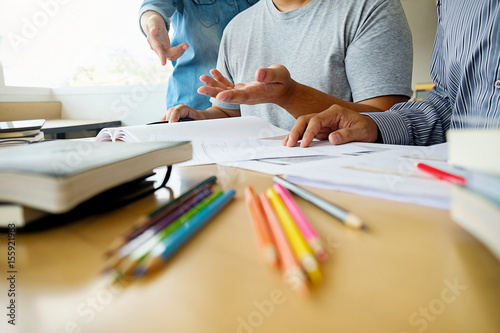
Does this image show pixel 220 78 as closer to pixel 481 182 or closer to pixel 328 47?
pixel 328 47

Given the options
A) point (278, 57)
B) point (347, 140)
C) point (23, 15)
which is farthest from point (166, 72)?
point (347, 140)

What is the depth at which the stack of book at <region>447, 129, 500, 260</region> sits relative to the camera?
0.48 ft

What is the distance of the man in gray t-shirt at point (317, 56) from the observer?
0.86 metres

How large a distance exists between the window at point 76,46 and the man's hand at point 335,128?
4.27ft

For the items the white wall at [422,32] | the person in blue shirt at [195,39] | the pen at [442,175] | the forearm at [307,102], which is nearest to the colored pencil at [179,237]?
the pen at [442,175]

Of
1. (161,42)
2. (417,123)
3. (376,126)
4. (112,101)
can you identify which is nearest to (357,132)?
(376,126)

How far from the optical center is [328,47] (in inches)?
42.8

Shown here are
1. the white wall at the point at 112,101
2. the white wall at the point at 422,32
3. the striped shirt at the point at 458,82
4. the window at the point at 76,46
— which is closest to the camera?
the striped shirt at the point at 458,82

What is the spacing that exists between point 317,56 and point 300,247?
1.08 m

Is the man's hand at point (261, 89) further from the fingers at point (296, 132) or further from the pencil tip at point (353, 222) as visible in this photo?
the pencil tip at point (353, 222)

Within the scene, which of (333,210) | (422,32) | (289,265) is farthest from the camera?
(422,32)

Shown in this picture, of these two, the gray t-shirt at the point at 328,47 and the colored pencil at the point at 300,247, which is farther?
the gray t-shirt at the point at 328,47

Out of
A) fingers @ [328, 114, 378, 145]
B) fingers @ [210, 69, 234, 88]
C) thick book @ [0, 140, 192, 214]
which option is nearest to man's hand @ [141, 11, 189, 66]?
fingers @ [210, 69, 234, 88]

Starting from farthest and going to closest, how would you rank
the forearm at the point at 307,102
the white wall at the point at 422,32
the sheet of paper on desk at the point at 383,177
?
the white wall at the point at 422,32 < the forearm at the point at 307,102 < the sheet of paper on desk at the point at 383,177
